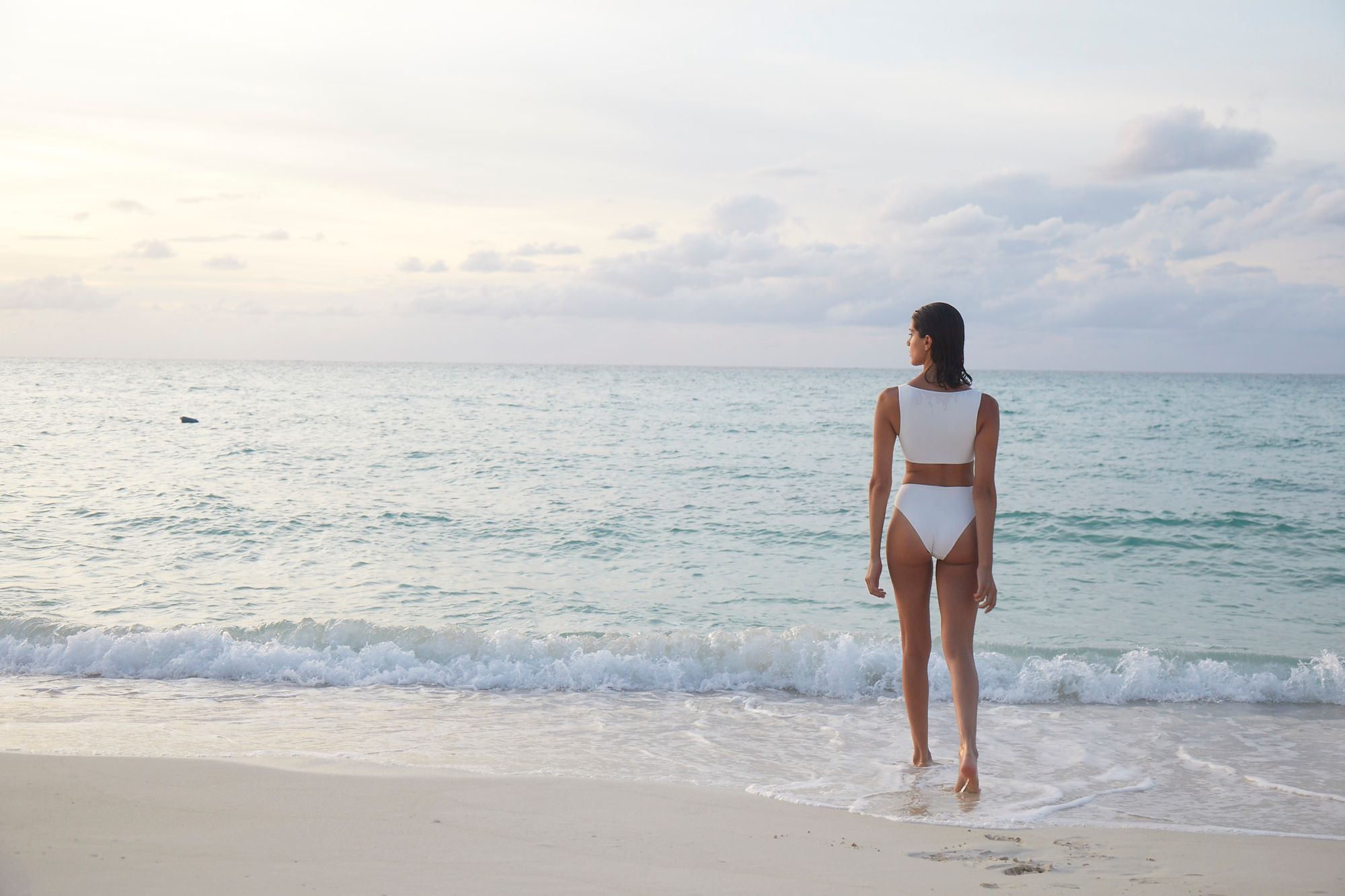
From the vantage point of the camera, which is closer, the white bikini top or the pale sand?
the pale sand

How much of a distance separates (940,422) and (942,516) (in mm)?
422

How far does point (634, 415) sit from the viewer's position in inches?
1335

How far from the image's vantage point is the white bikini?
156 inches

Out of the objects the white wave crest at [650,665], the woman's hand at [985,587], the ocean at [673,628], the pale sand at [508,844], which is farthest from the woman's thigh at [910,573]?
the white wave crest at [650,665]

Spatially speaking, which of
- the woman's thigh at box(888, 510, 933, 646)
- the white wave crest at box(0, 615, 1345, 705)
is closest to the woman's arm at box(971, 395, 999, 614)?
the woman's thigh at box(888, 510, 933, 646)

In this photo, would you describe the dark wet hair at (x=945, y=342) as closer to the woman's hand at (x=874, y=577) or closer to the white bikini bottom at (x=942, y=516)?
the white bikini bottom at (x=942, y=516)

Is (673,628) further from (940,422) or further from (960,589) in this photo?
(940,422)

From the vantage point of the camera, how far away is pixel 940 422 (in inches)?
157

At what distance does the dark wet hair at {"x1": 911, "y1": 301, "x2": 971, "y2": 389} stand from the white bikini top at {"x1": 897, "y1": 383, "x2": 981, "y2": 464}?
0.07 meters

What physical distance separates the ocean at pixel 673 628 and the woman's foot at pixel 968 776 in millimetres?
127

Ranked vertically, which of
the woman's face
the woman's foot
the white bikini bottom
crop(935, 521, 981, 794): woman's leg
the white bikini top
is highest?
the woman's face

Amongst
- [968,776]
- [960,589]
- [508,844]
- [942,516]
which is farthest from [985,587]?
[508,844]

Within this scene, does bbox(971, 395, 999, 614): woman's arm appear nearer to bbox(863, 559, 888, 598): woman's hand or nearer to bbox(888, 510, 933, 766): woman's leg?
bbox(888, 510, 933, 766): woman's leg

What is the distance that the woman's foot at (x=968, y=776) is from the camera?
13.6 ft
